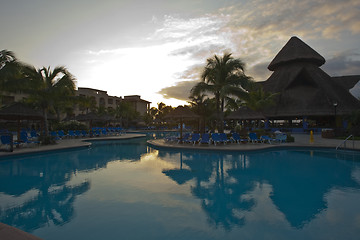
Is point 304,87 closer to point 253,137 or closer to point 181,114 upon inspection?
point 253,137

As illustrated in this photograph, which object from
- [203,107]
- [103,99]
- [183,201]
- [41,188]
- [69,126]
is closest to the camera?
[183,201]

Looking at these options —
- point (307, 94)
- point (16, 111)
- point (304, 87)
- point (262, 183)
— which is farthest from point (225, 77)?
point (304, 87)

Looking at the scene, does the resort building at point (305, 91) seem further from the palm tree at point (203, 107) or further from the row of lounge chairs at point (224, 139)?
the row of lounge chairs at point (224, 139)

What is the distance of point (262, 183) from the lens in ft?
19.5

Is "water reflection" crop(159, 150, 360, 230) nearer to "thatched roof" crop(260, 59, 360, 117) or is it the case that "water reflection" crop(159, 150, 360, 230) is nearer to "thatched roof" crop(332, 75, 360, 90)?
"thatched roof" crop(260, 59, 360, 117)

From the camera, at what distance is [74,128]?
21.9 meters

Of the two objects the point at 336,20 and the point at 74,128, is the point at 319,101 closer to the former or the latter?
the point at 336,20

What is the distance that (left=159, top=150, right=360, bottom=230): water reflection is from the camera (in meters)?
3.99

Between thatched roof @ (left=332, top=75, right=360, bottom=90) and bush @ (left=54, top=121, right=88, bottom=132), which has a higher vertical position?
thatched roof @ (left=332, top=75, right=360, bottom=90)

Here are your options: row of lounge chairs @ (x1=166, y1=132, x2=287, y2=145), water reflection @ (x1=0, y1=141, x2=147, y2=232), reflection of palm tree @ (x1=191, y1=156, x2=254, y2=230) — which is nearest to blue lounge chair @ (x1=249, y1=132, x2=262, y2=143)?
row of lounge chairs @ (x1=166, y1=132, x2=287, y2=145)

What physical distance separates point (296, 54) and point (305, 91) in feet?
21.5

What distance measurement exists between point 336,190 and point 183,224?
4.74 meters

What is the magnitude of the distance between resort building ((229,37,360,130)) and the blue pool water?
1977 cm

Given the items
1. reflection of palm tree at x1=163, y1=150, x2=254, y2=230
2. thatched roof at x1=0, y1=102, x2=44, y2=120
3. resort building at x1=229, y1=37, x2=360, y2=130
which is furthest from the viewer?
resort building at x1=229, y1=37, x2=360, y2=130
